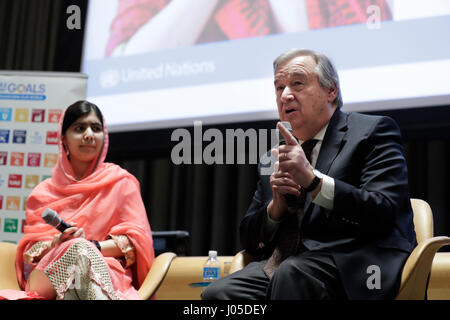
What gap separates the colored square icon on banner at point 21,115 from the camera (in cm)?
376

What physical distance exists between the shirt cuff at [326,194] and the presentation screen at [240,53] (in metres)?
1.52

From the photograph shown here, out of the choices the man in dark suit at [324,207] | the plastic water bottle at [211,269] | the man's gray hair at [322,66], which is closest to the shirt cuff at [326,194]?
the man in dark suit at [324,207]

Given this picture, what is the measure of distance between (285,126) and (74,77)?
7.70ft

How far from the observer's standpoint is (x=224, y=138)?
11.6ft

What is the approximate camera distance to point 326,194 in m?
1.67

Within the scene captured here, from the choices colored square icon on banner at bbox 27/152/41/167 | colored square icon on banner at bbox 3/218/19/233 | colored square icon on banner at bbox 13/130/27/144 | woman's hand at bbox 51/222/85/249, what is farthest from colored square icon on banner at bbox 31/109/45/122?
woman's hand at bbox 51/222/85/249

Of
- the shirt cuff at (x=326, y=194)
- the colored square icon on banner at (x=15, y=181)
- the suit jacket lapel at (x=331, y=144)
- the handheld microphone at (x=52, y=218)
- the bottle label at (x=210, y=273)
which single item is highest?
the suit jacket lapel at (x=331, y=144)

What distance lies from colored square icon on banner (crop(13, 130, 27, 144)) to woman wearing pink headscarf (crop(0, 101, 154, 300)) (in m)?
1.13

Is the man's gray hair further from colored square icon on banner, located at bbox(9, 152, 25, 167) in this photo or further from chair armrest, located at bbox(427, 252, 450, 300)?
colored square icon on banner, located at bbox(9, 152, 25, 167)

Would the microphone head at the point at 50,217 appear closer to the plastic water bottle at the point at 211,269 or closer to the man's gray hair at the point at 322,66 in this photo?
the plastic water bottle at the point at 211,269

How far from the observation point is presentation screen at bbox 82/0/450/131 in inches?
118

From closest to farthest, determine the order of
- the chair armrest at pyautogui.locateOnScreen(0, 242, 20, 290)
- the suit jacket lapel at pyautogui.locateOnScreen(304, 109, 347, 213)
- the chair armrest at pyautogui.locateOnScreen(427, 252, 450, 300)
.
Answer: the suit jacket lapel at pyautogui.locateOnScreen(304, 109, 347, 213) < the chair armrest at pyautogui.locateOnScreen(427, 252, 450, 300) < the chair armrest at pyautogui.locateOnScreen(0, 242, 20, 290)
